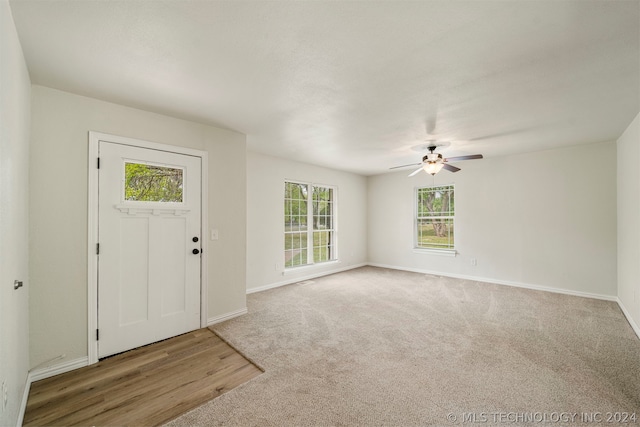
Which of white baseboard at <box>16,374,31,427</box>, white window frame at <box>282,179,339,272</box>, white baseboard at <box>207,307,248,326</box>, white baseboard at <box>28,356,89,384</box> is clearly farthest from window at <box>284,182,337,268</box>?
white baseboard at <box>16,374,31,427</box>

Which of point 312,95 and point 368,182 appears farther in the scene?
point 368,182

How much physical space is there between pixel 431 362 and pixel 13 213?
3.34 meters

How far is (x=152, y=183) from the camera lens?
292 cm

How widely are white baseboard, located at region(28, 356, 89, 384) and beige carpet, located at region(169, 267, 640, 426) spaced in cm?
119

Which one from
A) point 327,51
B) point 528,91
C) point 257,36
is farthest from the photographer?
point 528,91

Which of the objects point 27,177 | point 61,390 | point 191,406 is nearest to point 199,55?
point 27,177

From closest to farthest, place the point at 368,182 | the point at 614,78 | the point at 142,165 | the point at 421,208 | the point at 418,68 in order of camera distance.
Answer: the point at 418,68, the point at 614,78, the point at 142,165, the point at 421,208, the point at 368,182

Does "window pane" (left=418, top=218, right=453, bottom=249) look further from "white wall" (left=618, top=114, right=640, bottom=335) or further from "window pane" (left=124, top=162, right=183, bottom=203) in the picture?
"window pane" (left=124, top=162, right=183, bottom=203)

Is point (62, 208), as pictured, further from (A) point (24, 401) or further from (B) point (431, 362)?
(B) point (431, 362)

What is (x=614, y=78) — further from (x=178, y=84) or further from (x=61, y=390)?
(x=61, y=390)

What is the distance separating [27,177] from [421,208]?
249 inches

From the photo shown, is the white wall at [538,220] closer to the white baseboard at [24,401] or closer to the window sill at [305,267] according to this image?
the window sill at [305,267]

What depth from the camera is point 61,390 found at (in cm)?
210

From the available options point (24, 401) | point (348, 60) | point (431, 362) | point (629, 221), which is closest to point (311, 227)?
point (431, 362)
